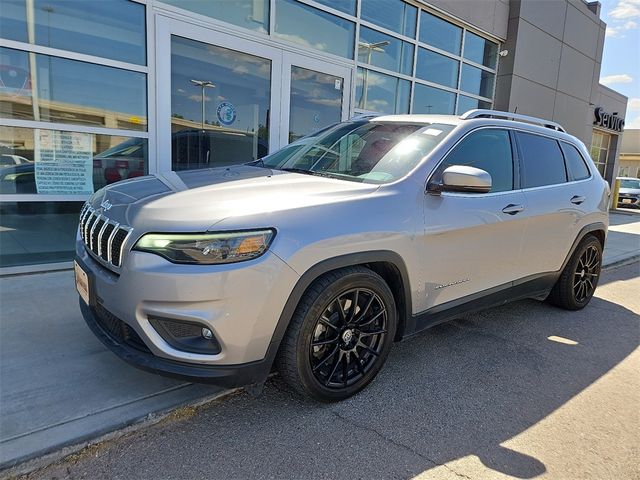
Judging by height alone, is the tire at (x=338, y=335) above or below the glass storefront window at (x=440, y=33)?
below

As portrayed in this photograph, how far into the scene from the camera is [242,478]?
6.87 ft

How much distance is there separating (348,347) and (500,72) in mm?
11510

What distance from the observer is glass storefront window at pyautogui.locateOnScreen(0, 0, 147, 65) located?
15.6ft

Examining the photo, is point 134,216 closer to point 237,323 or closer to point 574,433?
point 237,323

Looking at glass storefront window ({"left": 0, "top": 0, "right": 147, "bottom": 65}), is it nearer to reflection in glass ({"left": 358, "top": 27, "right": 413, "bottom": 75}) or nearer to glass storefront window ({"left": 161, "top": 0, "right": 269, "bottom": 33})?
glass storefront window ({"left": 161, "top": 0, "right": 269, "bottom": 33})

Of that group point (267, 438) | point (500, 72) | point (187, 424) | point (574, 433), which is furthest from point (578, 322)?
point (500, 72)

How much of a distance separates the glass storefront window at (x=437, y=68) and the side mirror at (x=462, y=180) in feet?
25.1

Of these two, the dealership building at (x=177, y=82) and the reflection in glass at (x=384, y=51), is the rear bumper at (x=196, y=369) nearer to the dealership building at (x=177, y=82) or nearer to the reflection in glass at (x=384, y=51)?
the dealership building at (x=177, y=82)

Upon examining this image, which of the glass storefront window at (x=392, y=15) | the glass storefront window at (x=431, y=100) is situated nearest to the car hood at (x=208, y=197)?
the glass storefront window at (x=392, y=15)

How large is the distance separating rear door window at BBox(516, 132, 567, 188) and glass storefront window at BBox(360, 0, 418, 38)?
5410 mm

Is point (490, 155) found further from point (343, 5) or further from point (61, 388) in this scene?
point (343, 5)

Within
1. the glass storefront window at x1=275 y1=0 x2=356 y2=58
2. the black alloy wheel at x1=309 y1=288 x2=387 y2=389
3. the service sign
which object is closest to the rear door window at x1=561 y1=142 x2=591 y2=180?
the black alloy wheel at x1=309 y1=288 x2=387 y2=389

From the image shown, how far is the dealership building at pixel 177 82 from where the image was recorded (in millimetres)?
4945

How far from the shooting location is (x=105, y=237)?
8.16 ft
